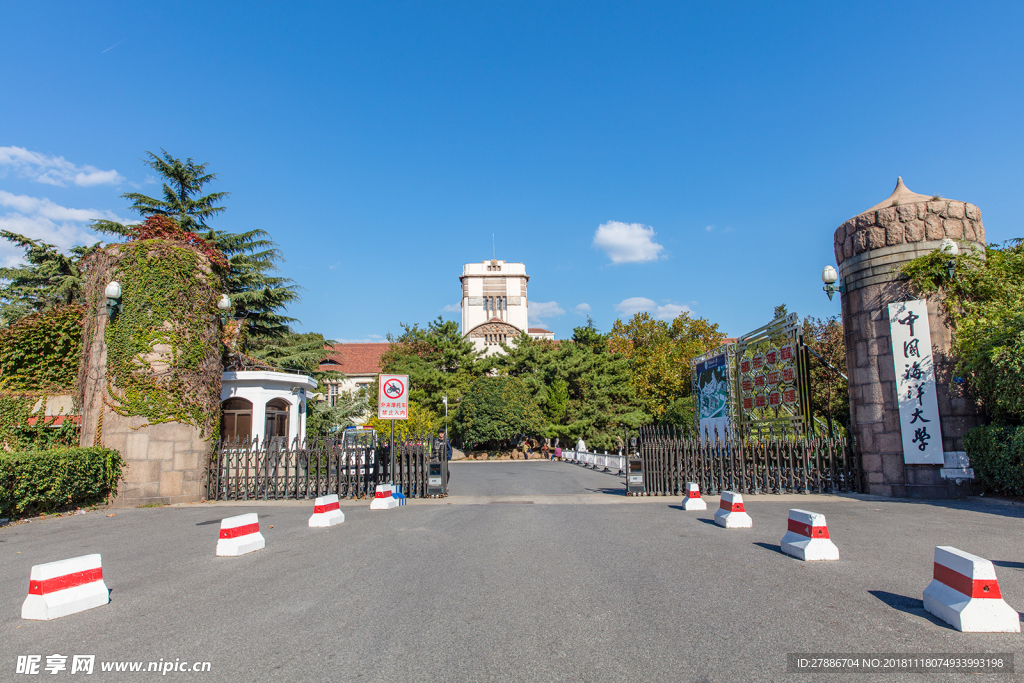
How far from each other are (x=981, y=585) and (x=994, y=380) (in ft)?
31.1

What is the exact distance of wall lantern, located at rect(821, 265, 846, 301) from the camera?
45.9ft

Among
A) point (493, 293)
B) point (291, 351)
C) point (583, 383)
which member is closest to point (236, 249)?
point (291, 351)

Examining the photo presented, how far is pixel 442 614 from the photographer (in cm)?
486

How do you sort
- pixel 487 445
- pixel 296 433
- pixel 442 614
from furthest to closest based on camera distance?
pixel 487 445 → pixel 296 433 → pixel 442 614

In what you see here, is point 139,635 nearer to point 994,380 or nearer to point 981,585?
point 981,585

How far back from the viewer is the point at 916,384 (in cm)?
1264

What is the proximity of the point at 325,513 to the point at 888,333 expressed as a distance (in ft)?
42.1

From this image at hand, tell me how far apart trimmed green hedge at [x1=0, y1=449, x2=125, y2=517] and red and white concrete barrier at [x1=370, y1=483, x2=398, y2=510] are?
6.09m

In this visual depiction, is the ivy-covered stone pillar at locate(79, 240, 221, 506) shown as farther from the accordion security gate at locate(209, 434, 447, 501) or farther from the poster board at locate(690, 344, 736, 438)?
the poster board at locate(690, 344, 736, 438)

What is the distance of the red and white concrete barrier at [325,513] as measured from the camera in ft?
31.9

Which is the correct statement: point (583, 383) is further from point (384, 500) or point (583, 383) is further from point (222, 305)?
point (384, 500)

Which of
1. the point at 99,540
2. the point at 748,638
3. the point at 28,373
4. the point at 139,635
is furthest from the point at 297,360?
the point at 748,638

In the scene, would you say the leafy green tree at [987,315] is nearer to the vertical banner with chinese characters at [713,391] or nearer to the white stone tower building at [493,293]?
the vertical banner with chinese characters at [713,391]

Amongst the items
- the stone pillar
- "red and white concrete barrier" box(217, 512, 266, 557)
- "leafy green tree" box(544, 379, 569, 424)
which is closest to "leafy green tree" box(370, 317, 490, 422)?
"leafy green tree" box(544, 379, 569, 424)
